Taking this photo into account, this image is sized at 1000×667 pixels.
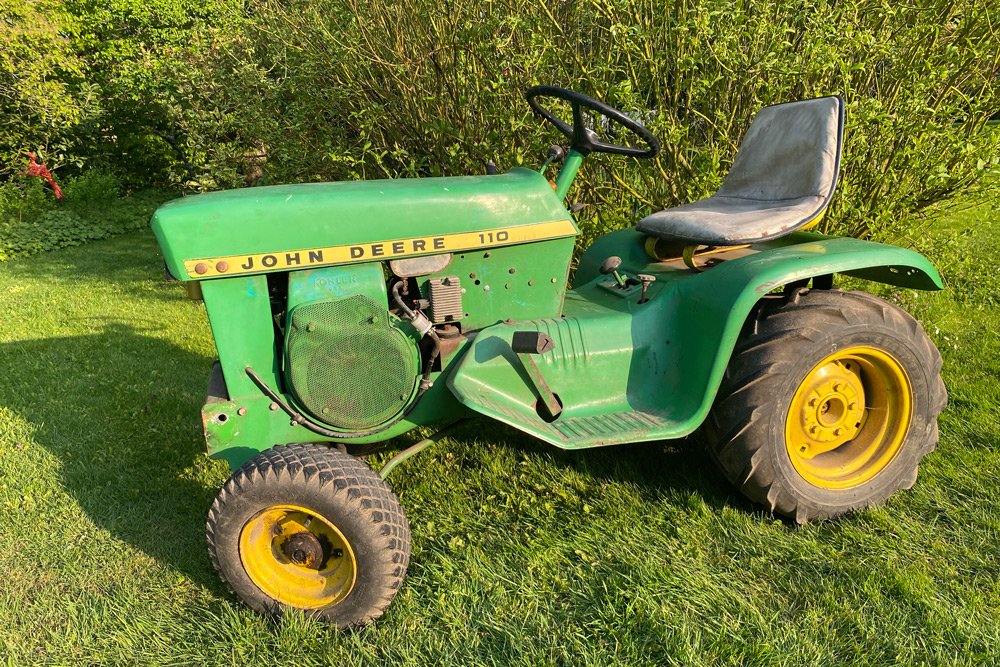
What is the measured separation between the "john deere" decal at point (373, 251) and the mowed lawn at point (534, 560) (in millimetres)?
1031

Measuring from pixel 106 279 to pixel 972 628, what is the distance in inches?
282

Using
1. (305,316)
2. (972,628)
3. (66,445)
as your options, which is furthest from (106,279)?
(972,628)

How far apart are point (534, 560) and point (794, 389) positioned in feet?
3.58

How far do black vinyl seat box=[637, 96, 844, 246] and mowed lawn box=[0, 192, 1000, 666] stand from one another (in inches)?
39.5

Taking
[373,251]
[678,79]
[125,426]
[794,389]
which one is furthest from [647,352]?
[125,426]

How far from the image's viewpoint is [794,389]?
2.50m

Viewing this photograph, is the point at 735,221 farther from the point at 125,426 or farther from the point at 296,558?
the point at 125,426

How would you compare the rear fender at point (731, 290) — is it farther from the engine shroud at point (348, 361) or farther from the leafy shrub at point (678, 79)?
the leafy shrub at point (678, 79)

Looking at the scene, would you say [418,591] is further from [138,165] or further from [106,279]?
[138,165]

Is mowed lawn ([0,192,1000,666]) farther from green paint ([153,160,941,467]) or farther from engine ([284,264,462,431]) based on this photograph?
engine ([284,264,462,431])

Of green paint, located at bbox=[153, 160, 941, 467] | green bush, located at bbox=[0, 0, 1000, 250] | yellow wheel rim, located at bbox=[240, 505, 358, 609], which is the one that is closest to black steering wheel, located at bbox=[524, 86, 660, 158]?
green paint, located at bbox=[153, 160, 941, 467]

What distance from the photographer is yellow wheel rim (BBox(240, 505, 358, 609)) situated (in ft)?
7.29

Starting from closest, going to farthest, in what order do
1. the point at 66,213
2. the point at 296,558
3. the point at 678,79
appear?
the point at 296,558 → the point at 678,79 → the point at 66,213

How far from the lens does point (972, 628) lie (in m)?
2.09
